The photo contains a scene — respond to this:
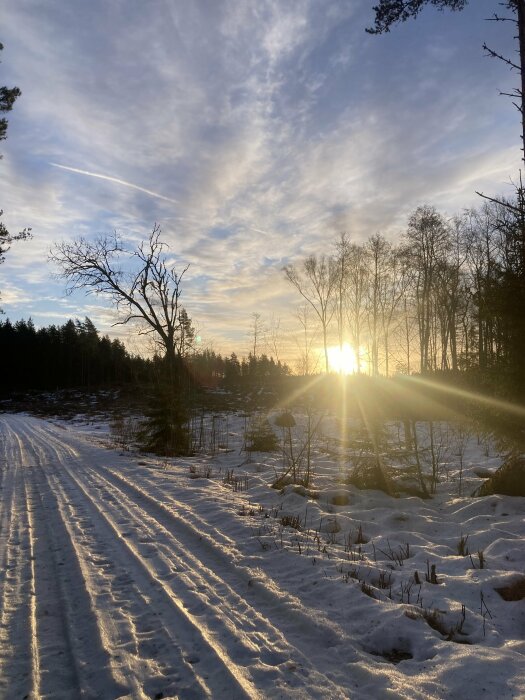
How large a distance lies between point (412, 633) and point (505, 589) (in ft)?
4.43

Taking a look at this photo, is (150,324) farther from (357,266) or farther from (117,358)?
(117,358)

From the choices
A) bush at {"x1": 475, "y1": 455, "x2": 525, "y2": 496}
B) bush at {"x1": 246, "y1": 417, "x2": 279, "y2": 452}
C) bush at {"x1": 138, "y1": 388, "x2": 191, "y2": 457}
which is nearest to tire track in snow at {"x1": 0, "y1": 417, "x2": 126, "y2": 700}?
bush at {"x1": 475, "y1": 455, "x2": 525, "y2": 496}

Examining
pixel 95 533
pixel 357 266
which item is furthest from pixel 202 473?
pixel 357 266

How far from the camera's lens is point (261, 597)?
4.18 metres

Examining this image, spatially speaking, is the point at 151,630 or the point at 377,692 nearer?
the point at 377,692

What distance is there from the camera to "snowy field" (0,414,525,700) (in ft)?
9.70

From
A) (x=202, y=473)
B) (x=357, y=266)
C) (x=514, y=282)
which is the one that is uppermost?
(x=357, y=266)

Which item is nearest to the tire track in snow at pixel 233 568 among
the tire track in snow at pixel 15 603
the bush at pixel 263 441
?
the tire track in snow at pixel 15 603

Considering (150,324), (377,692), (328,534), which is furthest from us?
(150,324)

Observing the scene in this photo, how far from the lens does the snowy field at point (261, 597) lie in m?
2.96

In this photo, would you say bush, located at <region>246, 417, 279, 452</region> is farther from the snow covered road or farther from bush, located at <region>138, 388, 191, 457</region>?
the snow covered road

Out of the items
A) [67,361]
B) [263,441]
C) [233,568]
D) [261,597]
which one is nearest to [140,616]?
[261,597]

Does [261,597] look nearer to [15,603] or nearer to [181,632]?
[181,632]

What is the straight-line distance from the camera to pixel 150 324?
18844 millimetres
